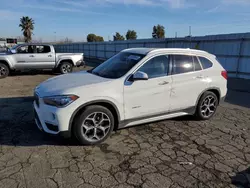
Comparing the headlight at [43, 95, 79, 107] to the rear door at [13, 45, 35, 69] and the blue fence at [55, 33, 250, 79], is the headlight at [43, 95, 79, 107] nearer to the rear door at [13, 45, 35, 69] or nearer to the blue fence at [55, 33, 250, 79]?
the rear door at [13, 45, 35, 69]

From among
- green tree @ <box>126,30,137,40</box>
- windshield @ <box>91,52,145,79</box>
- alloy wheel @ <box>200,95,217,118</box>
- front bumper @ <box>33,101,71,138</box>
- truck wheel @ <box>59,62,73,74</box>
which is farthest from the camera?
green tree @ <box>126,30,137,40</box>

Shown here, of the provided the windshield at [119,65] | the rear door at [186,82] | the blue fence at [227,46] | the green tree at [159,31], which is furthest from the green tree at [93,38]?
the rear door at [186,82]

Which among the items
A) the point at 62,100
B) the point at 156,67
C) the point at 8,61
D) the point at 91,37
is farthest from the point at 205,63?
the point at 91,37

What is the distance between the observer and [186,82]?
175 inches

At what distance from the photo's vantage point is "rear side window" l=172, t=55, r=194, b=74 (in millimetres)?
4358

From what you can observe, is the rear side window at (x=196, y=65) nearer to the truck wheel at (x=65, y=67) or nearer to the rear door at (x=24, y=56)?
the truck wheel at (x=65, y=67)

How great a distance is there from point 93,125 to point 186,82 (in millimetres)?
2148

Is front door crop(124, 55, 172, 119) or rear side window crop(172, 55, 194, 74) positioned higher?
rear side window crop(172, 55, 194, 74)

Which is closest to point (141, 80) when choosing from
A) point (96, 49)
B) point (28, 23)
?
point (96, 49)

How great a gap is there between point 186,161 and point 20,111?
4.30 metres

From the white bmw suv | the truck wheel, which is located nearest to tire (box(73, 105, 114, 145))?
the white bmw suv

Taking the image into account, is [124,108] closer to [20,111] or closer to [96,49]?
[20,111]

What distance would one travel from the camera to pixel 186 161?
327 cm

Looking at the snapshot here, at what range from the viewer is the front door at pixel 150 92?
12.6 ft
